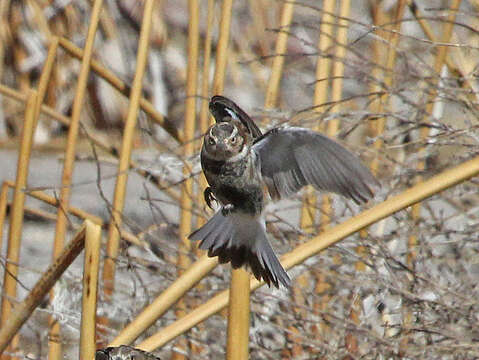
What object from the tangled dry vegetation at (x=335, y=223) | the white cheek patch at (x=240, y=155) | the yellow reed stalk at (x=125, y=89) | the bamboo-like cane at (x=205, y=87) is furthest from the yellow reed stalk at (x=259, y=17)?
the white cheek patch at (x=240, y=155)

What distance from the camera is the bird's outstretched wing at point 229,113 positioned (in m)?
0.95

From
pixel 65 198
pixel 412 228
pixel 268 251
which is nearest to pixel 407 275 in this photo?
pixel 412 228

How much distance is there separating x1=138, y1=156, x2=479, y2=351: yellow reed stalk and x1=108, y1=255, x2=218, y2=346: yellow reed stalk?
3 centimetres

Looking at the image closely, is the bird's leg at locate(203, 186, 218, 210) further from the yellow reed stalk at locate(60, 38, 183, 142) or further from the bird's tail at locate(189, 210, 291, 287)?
the yellow reed stalk at locate(60, 38, 183, 142)

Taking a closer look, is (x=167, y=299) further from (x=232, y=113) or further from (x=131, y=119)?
(x=131, y=119)

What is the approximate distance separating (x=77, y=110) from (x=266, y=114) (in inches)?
11.6

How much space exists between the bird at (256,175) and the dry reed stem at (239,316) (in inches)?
1.0

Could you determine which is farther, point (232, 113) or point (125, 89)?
point (125, 89)

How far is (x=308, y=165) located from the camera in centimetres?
100

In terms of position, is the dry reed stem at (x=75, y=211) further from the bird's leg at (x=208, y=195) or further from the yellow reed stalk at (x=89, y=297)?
the yellow reed stalk at (x=89, y=297)

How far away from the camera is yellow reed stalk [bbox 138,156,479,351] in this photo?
3.10 ft

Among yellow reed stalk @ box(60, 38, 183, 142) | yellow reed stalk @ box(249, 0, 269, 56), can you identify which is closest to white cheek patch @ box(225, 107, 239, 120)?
yellow reed stalk @ box(60, 38, 183, 142)

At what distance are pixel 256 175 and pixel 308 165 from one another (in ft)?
0.19

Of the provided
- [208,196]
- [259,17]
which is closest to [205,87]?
[208,196]
